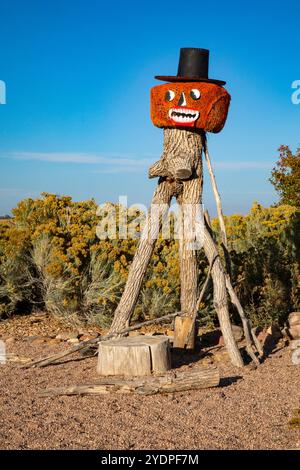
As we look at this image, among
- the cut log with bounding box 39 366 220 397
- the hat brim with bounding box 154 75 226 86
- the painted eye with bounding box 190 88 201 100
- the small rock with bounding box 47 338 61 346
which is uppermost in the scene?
the hat brim with bounding box 154 75 226 86

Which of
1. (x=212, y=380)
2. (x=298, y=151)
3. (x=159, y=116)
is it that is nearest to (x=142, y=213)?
(x=159, y=116)

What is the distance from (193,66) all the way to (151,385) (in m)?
3.38

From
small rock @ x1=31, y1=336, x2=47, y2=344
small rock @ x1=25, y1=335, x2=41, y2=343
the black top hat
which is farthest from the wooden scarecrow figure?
Answer: small rock @ x1=25, y1=335, x2=41, y2=343

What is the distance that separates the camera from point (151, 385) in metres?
4.98

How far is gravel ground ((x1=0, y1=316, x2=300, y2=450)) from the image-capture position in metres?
3.97

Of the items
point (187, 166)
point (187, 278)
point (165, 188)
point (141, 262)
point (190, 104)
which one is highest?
point (190, 104)

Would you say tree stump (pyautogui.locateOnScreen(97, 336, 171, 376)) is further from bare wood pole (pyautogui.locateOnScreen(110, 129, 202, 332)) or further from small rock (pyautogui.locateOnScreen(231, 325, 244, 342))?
small rock (pyautogui.locateOnScreen(231, 325, 244, 342))

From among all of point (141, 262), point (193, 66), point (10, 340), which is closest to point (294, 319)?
point (141, 262)

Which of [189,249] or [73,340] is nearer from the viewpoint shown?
[189,249]

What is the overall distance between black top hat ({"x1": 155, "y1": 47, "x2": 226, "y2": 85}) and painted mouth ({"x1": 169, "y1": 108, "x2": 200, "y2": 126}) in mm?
329

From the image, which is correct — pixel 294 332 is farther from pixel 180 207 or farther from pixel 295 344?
pixel 180 207

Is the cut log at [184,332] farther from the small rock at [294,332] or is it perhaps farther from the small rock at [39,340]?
the small rock at [39,340]

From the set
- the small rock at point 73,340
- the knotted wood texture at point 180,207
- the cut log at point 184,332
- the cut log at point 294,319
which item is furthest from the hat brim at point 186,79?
A: the small rock at point 73,340

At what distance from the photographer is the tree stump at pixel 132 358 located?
18.0 feet
